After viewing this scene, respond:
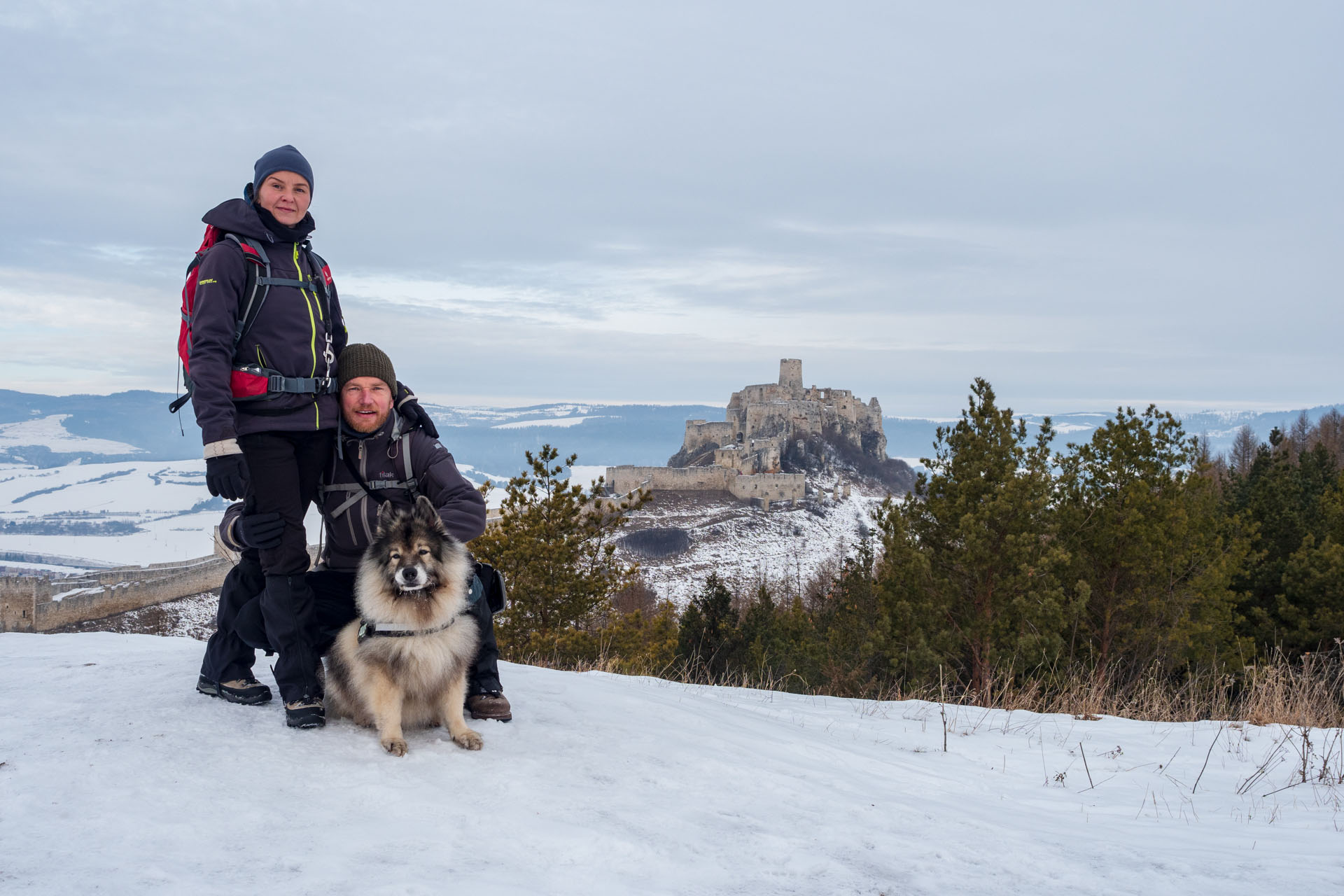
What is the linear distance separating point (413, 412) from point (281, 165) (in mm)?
1265

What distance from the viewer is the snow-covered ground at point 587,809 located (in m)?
2.34

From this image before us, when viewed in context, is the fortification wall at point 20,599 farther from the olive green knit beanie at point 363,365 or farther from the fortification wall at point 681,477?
the fortification wall at point 681,477

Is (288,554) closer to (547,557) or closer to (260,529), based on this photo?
(260,529)

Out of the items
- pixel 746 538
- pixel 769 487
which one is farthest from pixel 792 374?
pixel 746 538

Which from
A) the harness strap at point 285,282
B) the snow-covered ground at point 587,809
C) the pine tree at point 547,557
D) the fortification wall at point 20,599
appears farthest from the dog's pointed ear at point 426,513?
the fortification wall at point 20,599

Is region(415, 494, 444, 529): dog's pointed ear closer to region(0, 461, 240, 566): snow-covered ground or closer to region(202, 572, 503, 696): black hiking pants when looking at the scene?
region(202, 572, 503, 696): black hiking pants

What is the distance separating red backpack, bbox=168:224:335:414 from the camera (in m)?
3.56

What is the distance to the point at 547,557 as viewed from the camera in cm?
1394

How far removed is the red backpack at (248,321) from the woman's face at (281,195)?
18 centimetres

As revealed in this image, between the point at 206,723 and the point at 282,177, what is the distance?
2.43 meters

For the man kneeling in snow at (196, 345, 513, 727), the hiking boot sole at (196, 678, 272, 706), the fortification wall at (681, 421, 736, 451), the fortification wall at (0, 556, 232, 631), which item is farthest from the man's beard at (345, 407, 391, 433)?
the fortification wall at (681, 421, 736, 451)

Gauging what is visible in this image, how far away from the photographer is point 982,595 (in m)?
14.2

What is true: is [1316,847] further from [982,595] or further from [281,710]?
[982,595]

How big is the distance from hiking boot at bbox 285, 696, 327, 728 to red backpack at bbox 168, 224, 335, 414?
1343mm
